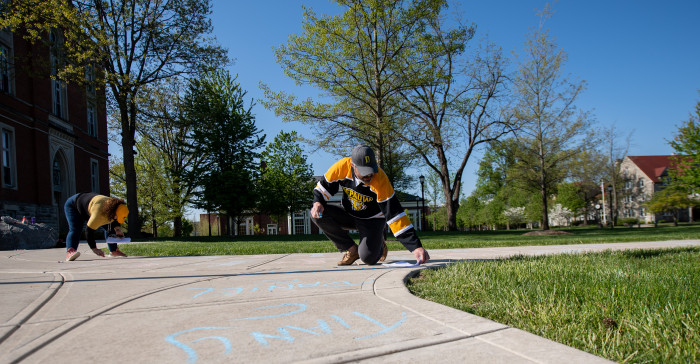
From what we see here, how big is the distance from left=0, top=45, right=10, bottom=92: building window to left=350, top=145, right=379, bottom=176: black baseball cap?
66.1 feet

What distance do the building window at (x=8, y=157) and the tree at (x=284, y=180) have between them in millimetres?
16841

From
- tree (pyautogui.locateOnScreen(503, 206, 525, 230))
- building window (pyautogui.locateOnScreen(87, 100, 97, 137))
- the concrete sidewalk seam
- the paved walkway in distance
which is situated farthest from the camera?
tree (pyautogui.locateOnScreen(503, 206, 525, 230))

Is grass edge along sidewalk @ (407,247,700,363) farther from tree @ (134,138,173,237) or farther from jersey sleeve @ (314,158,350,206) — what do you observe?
tree @ (134,138,173,237)

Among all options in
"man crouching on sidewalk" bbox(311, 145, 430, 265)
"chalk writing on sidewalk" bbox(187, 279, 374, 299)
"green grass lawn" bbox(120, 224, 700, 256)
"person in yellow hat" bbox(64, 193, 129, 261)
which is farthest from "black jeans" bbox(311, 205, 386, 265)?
"person in yellow hat" bbox(64, 193, 129, 261)

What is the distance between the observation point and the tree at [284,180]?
120 feet

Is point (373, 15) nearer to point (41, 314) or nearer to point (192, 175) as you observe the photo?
point (41, 314)

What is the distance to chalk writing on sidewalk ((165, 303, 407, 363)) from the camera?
2.14 m

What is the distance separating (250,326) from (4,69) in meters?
21.7

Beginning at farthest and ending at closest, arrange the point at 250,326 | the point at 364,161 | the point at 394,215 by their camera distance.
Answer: the point at 394,215, the point at 364,161, the point at 250,326

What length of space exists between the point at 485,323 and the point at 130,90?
20.0 m

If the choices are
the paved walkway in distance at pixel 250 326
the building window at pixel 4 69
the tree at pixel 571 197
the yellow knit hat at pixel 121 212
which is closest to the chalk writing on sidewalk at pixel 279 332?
the paved walkway in distance at pixel 250 326

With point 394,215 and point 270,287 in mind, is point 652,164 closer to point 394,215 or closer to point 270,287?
point 394,215

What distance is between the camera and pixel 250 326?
2471mm

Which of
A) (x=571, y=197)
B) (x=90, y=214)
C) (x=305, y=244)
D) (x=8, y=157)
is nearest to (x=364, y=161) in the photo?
(x=90, y=214)
